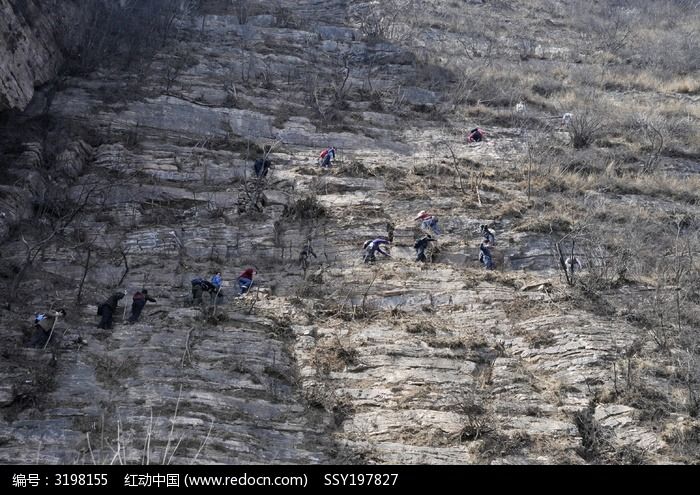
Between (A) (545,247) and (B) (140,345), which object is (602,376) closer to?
(A) (545,247)

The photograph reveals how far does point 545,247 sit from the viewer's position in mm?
14602

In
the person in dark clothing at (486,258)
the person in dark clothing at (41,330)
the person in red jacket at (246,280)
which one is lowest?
the person in red jacket at (246,280)

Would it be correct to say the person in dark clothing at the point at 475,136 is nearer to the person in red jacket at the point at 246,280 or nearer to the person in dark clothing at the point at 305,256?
the person in dark clothing at the point at 305,256

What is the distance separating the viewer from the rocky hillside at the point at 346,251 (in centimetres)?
950

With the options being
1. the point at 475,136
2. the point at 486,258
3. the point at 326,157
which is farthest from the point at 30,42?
the point at 486,258

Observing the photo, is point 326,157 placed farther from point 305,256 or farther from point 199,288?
point 199,288

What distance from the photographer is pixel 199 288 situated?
1207cm

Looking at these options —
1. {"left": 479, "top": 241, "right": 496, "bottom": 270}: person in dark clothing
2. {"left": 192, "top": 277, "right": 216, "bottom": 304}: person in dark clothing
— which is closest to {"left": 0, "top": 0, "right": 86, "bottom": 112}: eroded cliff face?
{"left": 192, "top": 277, "right": 216, "bottom": 304}: person in dark clothing

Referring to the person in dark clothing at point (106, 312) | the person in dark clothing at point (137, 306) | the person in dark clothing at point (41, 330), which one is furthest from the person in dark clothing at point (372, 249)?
the person in dark clothing at point (41, 330)

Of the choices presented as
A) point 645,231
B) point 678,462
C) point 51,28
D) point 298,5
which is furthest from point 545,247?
point 298,5

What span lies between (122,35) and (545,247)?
14022mm

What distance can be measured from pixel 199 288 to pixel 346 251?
3.27 meters

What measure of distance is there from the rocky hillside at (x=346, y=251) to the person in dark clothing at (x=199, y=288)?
402 mm

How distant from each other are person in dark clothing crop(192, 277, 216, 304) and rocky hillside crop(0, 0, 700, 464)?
0.40 meters
